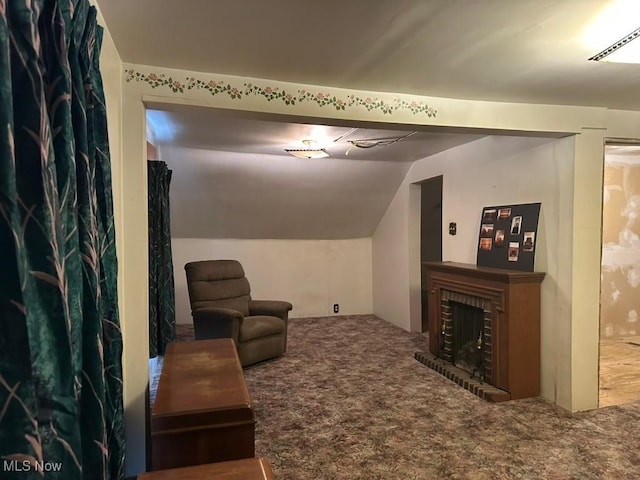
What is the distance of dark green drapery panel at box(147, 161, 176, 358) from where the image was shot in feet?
12.1

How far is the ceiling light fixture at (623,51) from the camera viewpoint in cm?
171

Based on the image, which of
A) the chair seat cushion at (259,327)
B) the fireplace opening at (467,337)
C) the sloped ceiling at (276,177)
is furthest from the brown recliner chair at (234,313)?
the fireplace opening at (467,337)

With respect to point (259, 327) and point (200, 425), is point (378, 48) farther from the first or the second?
point (259, 327)

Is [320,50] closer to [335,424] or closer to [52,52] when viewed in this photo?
[52,52]

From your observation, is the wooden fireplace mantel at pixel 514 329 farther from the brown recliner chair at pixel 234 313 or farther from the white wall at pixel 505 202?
the brown recliner chair at pixel 234 313

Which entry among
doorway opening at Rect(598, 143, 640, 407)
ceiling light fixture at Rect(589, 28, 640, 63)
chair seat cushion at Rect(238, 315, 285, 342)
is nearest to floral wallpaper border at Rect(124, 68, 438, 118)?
ceiling light fixture at Rect(589, 28, 640, 63)

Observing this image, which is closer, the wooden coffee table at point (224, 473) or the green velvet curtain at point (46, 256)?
the green velvet curtain at point (46, 256)

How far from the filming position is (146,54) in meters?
1.94

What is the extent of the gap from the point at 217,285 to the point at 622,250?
4.95 m

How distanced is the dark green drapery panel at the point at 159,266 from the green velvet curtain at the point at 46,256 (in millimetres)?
2724

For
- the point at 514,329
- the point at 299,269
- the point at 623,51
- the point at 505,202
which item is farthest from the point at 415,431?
the point at 299,269

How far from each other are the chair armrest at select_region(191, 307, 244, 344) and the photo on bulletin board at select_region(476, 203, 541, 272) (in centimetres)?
235

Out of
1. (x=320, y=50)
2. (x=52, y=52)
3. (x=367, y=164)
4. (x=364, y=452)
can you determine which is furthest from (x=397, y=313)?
(x=52, y=52)

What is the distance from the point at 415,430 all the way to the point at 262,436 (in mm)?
1008
